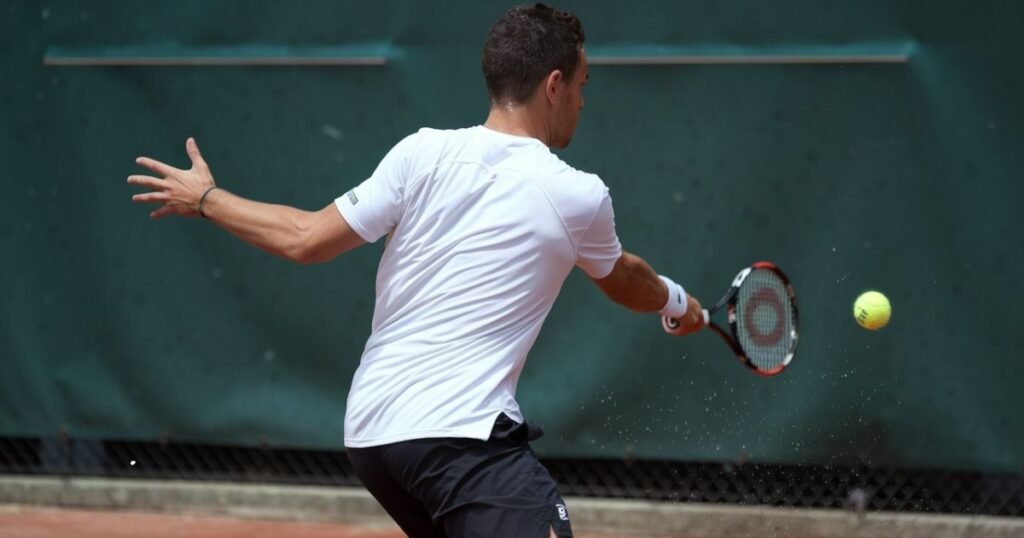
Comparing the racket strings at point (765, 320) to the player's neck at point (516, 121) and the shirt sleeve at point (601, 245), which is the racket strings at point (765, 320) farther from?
the player's neck at point (516, 121)

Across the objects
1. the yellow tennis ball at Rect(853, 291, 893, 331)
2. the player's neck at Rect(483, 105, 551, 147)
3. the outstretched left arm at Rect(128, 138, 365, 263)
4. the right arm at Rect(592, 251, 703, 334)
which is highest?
the player's neck at Rect(483, 105, 551, 147)

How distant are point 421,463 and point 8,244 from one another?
12.2 ft

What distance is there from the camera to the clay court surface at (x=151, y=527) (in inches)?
213

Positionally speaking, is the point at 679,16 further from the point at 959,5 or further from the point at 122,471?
the point at 122,471

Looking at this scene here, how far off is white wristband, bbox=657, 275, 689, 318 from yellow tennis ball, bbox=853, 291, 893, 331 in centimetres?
132

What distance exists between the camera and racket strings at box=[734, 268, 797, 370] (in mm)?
4023

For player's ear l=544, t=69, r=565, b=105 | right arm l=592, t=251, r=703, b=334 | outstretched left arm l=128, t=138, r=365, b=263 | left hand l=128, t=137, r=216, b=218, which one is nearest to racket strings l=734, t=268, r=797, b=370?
right arm l=592, t=251, r=703, b=334

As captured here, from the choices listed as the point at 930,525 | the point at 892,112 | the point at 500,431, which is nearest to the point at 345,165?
the point at 892,112

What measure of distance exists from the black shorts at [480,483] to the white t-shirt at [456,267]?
30mm

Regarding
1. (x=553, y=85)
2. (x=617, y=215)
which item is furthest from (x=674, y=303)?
(x=617, y=215)

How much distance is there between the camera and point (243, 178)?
552 cm

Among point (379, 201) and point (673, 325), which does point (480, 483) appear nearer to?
point (379, 201)

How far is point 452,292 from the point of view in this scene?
2.60m

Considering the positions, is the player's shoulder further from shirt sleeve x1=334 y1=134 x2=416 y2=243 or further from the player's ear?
shirt sleeve x1=334 y1=134 x2=416 y2=243
